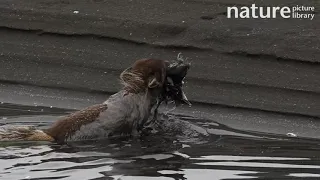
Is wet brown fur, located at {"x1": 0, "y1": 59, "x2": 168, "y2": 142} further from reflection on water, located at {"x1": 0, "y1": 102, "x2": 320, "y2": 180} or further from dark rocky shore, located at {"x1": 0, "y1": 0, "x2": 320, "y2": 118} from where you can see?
dark rocky shore, located at {"x1": 0, "y1": 0, "x2": 320, "y2": 118}

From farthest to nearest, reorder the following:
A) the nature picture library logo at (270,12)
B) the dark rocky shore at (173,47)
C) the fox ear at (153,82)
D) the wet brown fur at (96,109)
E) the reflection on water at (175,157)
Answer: the nature picture library logo at (270,12) → the dark rocky shore at (173,47) → the fox ear at (153,82) → the wet brown fur at (96,109) → the reflection on water at (175,157)

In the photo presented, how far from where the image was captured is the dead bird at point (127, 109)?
9.21 meters

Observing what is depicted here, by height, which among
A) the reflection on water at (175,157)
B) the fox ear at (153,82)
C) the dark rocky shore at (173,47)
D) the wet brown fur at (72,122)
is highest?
the dark rocky shore at (173,47)

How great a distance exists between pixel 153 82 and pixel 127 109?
0.38m

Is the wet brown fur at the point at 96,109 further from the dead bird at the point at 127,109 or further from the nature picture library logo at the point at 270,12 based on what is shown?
the nature picture library logo at the point at 270,12

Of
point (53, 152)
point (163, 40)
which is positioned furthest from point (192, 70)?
point (53, 152)

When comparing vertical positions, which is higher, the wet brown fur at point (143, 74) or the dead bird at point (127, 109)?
the wet brown fur at point (143, 74)

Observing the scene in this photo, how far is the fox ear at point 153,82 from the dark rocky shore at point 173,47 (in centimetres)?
140

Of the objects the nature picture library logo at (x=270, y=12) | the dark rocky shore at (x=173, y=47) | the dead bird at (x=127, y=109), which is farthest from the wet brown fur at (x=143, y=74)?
the nature picture library logo at (x=270, y=12)

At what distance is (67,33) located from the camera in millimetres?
12492

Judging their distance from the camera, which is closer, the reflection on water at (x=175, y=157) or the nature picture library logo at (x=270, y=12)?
the reflection on water at (x=175, y=157)

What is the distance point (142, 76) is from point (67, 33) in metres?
3.20

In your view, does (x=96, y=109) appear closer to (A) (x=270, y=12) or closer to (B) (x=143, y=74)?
(B) (x=143, y=74)

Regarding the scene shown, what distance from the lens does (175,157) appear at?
847 centimetres
